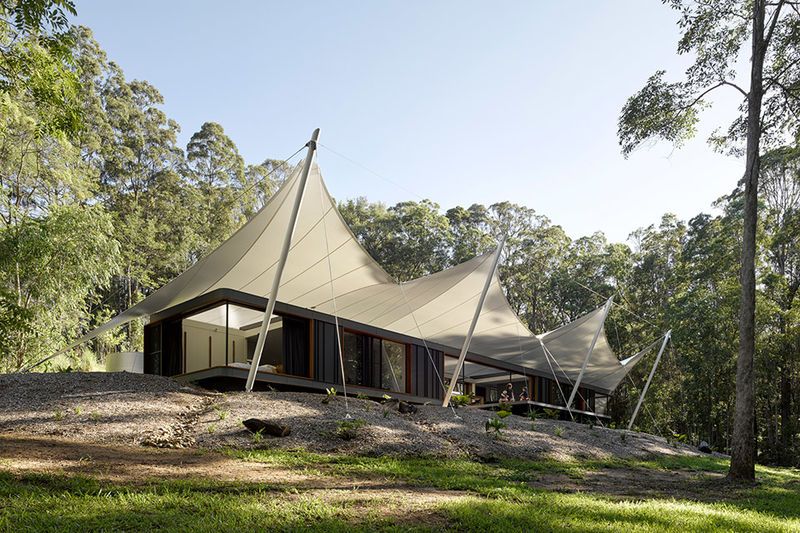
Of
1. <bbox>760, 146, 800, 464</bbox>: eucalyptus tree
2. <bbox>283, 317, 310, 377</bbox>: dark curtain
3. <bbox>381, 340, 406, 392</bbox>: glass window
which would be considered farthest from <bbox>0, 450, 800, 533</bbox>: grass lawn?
<bbox>760, 146, 800, 464</bbox>: eucalyptus tree

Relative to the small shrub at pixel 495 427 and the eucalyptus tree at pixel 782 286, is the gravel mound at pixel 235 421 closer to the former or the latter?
the small shrub at pixel 495 427

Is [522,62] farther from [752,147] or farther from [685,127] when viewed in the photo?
[752,147]

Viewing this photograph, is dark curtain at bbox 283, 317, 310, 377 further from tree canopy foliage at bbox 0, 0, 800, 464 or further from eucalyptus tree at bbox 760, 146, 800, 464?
eucalyptus tree at bbox 760, 146, 800, 464

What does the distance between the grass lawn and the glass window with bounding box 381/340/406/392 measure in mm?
8990

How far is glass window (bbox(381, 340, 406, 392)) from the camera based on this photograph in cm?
1567

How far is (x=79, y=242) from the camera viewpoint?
549 inches

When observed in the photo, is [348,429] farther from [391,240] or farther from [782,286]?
[391,240]

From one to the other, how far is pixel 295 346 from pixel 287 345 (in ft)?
0.58

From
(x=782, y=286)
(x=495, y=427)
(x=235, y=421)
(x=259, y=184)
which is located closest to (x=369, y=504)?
(x=235, y=421)

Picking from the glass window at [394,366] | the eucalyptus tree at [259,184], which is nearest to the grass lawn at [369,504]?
the glass window at [394,366]

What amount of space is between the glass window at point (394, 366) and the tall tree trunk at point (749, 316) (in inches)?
344

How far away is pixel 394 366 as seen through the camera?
16500 millimetres

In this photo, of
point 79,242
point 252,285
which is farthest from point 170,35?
point 252,285

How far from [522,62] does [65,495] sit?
33.5ft
